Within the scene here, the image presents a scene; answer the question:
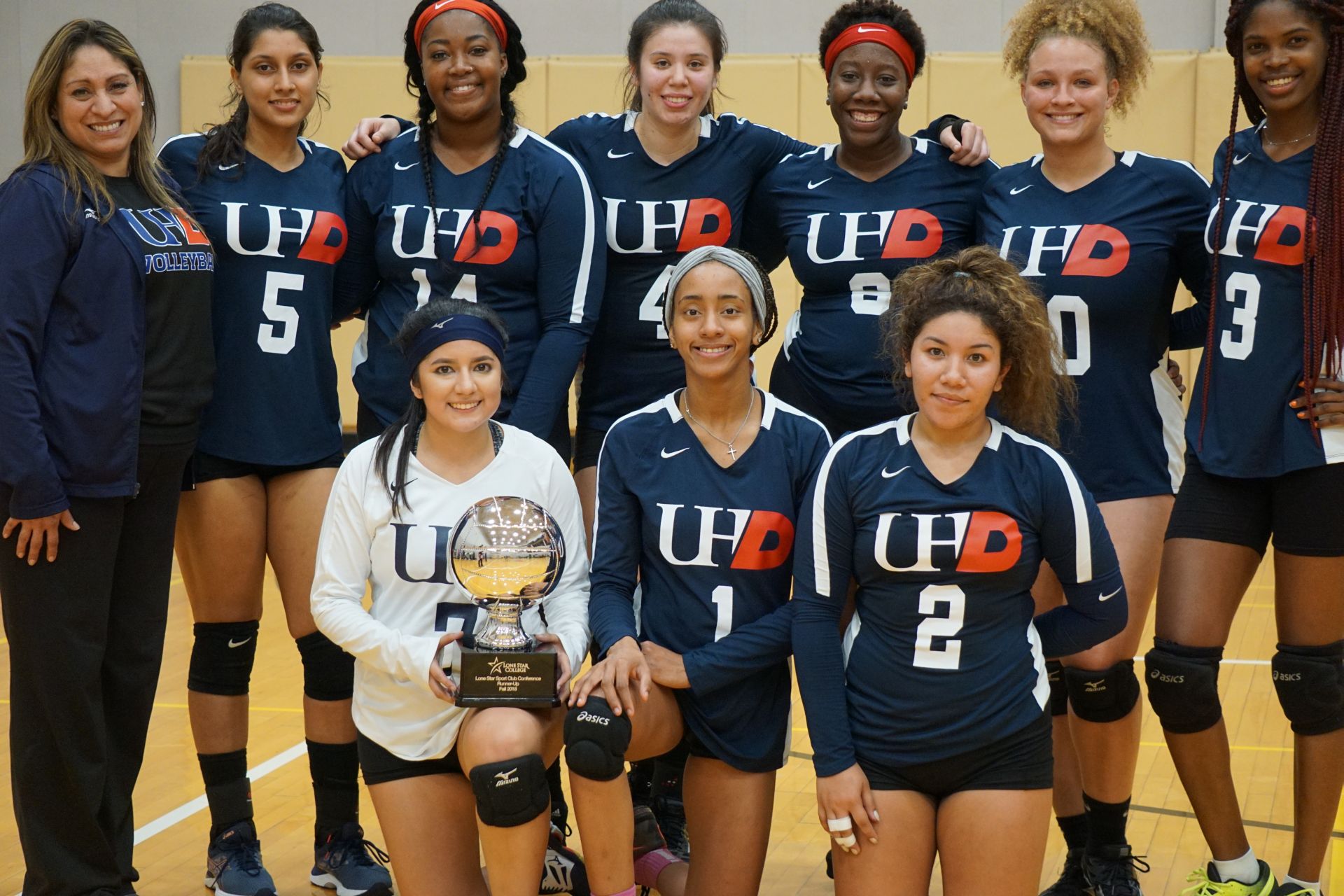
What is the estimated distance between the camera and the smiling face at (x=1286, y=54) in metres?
2.55

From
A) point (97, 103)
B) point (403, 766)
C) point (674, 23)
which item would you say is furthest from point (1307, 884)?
point (97, 103)

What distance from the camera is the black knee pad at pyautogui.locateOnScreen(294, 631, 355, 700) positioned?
2994 mm

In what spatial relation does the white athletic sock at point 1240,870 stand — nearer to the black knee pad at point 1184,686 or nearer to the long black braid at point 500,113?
the black knee pad at point 1184,686

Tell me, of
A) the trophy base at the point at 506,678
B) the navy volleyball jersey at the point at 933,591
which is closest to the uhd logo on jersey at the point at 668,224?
the navy volleyball jersey at the point at 933,591

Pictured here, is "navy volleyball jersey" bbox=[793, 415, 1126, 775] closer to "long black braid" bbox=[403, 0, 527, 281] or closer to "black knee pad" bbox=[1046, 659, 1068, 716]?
"black knee pad" bbox=[1046, 659, 1068, 716]

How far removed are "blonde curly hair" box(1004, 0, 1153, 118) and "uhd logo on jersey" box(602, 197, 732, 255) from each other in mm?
740

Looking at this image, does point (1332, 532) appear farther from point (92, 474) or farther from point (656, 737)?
point (92, 474)

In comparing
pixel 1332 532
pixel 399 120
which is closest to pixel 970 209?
pixel 1332 532

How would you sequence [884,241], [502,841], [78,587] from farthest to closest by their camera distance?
[884,241] < [78,587] < [502,841]

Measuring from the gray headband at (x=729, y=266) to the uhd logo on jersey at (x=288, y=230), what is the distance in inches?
32.9

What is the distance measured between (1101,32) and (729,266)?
3.11 feet

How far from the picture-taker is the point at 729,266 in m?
2.58

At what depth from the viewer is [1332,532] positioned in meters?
2.59

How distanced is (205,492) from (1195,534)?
210 cm
